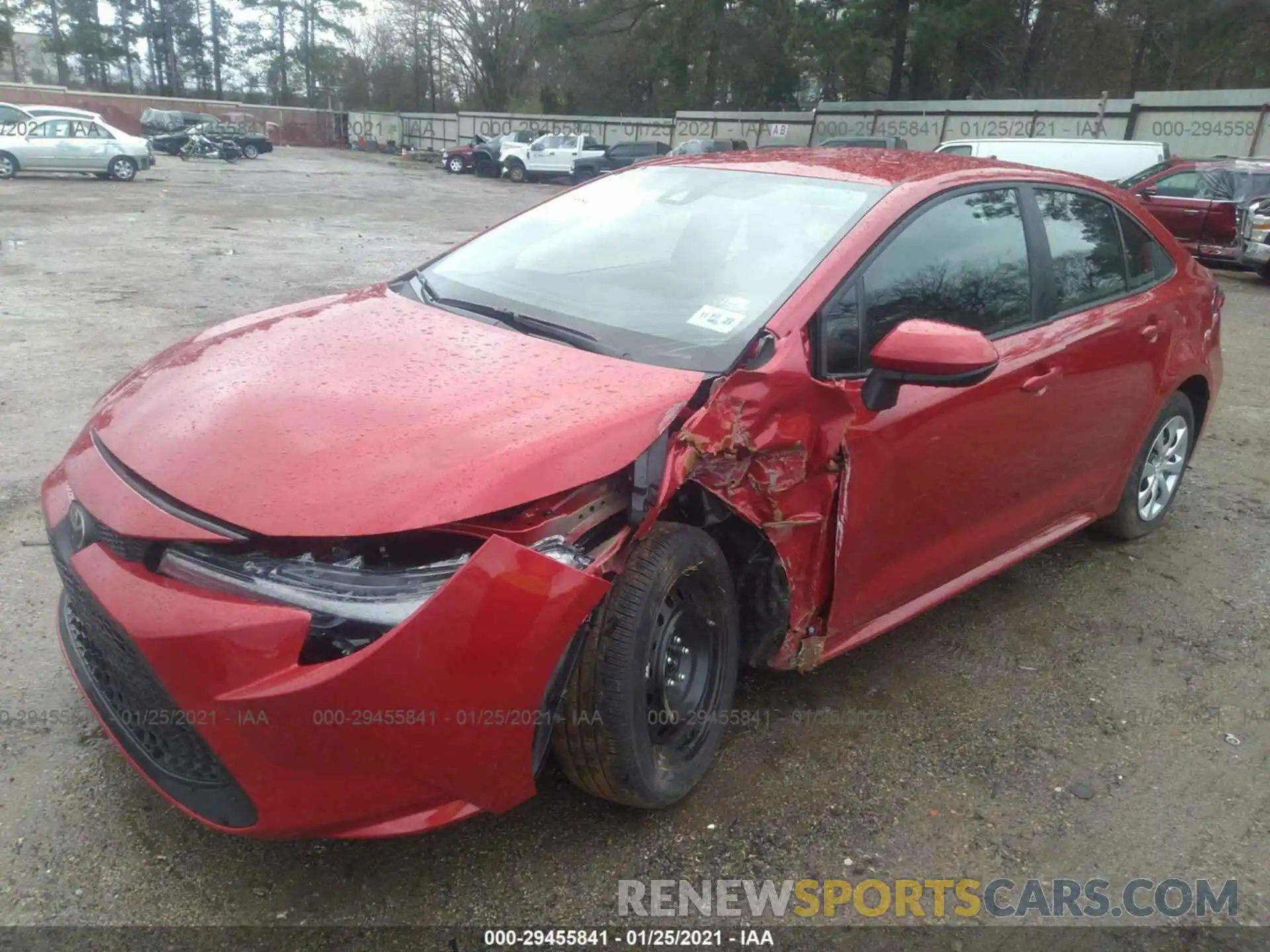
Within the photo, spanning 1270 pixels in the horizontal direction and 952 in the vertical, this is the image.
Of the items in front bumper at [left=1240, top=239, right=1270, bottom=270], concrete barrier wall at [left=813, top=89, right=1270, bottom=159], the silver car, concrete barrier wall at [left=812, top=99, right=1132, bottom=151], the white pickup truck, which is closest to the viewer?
front bumper at [left=1240, top=239, right=1270, bottom=270]

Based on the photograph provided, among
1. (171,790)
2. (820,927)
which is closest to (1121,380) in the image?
(820,927)

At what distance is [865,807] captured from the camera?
262 centimetres

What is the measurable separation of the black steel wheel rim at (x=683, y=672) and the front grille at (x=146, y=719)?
0.96m

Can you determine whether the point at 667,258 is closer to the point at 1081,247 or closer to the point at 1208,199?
the point at 1081,247

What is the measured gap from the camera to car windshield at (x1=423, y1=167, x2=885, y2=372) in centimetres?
269

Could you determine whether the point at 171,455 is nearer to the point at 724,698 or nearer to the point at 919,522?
the point at 724,698

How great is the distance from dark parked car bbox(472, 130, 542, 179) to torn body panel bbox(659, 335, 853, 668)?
110 feet

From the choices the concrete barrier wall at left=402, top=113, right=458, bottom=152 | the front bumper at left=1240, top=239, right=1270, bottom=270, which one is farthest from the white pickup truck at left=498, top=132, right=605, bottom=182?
the front bumper at left=1240, top=239, right=1270, bottom=270

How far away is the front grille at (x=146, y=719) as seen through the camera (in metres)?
1.94

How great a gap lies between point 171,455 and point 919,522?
6.85 ft

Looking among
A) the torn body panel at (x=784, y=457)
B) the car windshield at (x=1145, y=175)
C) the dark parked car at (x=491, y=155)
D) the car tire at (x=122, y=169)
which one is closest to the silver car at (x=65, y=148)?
the car tire at (x=122, y=169)

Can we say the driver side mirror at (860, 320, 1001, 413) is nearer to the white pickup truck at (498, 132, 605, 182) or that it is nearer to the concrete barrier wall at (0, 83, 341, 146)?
the white pickup truck at (498, 132, 605, 182)

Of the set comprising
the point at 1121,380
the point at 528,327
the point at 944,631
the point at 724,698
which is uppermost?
the point at 528,327

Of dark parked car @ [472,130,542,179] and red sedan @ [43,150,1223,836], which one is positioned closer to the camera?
red sedan @ [43,150,1223,836]
